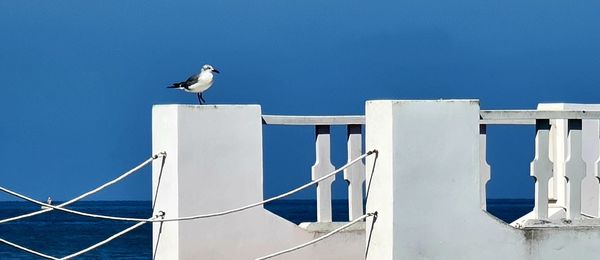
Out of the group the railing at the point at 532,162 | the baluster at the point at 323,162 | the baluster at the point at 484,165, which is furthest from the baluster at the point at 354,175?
the baluster at the point at 484,165

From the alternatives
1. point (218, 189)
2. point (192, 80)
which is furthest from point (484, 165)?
point (192, 80)

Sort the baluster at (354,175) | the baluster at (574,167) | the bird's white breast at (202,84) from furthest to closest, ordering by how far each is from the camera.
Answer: the bird's white breast at (202,84) < the baluster at (354,175) < the baluster at (574,167)

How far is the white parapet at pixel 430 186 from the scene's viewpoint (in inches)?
384

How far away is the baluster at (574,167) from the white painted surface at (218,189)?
241 cm

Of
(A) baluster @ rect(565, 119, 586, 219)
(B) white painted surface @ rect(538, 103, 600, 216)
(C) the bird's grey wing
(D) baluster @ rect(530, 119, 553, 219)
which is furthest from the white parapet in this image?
(C) the bird's grey wing

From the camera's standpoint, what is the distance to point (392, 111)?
380 inches

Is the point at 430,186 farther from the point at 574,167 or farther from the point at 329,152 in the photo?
the point at 329,152

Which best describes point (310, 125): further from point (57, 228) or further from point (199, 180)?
point (57, 228)

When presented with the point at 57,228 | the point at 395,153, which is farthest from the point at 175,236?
the point at 57,228

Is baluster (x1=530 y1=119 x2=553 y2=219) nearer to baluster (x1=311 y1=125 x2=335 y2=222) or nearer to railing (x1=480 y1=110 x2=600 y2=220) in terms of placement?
railing (x1=480 y1=110 x2=600 y2=220)

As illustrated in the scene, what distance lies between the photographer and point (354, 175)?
1245cm

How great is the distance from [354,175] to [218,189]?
1.16 meters

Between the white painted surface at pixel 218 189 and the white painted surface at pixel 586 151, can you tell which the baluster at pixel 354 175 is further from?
the white painted surface at pixel 586 151

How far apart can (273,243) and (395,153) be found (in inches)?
114
